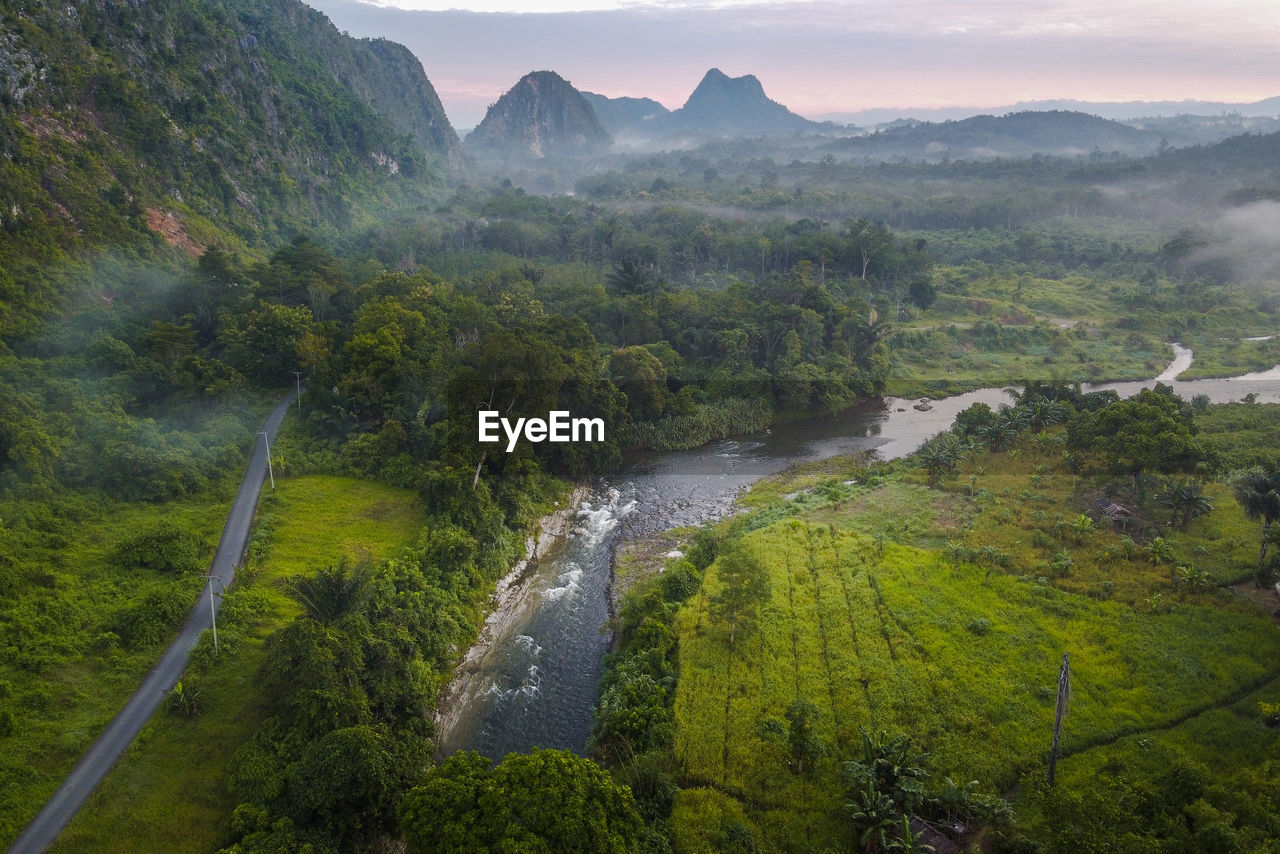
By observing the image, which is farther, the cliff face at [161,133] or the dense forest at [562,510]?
the cliff face at [161,133]

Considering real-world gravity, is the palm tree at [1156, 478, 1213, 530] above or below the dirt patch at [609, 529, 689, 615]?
above

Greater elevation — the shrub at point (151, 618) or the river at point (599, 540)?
the shrub at point (151, 618)

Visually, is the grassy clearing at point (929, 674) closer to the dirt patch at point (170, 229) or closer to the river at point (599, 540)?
the river at point (599, 540)

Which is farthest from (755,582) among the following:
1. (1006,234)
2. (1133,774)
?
(1006,234)

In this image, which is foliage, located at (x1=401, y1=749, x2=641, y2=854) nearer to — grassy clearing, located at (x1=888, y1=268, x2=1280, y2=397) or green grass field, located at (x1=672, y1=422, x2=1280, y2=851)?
green grass field, located at (x1=672, y1=422, x2=1280, y2=851)

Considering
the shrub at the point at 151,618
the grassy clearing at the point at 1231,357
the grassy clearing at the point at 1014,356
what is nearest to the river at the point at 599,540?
the grassy clearing at the point at 1231,357

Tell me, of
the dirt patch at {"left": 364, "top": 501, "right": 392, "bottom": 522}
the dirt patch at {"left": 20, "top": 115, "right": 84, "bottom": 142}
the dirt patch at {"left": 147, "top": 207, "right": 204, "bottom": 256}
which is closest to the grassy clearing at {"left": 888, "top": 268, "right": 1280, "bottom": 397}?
the dirt patch at {"left": 364, "top": 501, "right": 392, "bottom": 522}
